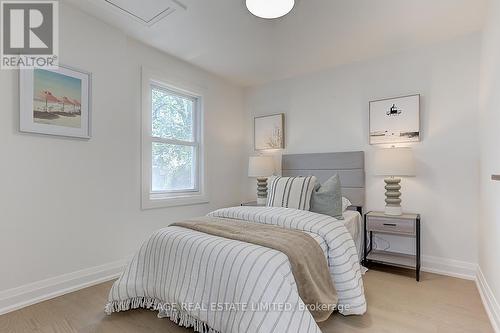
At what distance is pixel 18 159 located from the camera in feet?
6.89

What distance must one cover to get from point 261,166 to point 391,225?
1722 millimetres

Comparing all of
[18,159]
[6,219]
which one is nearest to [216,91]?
[18,159]

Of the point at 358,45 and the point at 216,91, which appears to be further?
the point at 216,91

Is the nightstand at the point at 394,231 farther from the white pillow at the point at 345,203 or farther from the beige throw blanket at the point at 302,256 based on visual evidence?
the beige throw blanket at the point at 302,256

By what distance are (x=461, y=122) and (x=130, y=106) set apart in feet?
11.2

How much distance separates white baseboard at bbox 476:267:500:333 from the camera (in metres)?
1.77

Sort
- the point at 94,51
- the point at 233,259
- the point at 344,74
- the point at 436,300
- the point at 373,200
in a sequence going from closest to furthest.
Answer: the point at 233,259, the point at 436,300, the point at 94,51, the point at 373,200, the point at 344,74

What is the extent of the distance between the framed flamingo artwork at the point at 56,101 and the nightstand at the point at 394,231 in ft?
9.72

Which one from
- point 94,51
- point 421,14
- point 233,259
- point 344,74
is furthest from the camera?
point 344,74

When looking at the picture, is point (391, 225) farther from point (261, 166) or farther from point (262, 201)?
point (261, 166)

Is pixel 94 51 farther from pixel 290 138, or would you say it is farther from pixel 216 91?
pixel 290 138

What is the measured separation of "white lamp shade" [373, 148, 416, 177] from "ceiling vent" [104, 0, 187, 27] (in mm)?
2397

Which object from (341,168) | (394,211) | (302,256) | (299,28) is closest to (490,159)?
(394,211)

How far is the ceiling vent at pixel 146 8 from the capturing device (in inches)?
88.8
